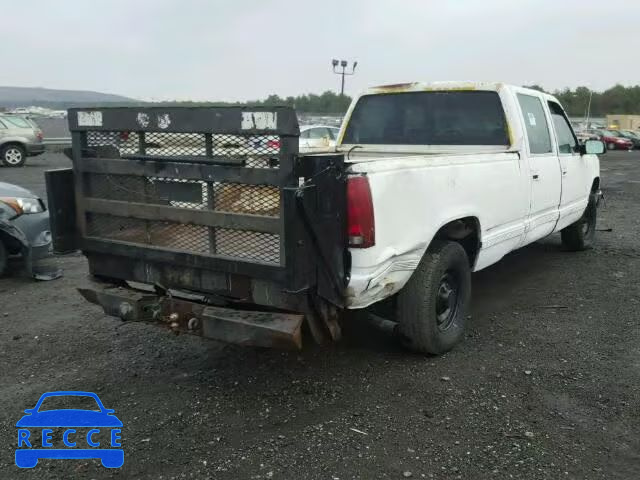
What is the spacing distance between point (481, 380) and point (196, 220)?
6.85 feet

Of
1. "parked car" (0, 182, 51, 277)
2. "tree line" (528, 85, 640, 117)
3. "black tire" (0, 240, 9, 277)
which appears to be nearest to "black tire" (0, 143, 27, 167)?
"parked car" (0, 182, 51, 277)

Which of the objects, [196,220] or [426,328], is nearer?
[196,220]

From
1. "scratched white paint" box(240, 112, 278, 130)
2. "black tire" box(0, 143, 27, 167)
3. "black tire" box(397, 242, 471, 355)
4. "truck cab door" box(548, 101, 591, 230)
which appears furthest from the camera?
"black tire" box(0, 143, 27, 167)

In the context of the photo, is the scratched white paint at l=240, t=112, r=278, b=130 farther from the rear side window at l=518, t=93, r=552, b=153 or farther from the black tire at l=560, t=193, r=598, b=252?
the black tire at l=560, t=193, r=598, b=252

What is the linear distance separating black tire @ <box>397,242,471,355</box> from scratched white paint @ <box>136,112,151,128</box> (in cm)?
190

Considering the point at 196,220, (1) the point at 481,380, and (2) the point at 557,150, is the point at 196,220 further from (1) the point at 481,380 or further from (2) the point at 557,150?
(2) the point at 557,150

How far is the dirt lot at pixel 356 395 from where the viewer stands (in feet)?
9.50

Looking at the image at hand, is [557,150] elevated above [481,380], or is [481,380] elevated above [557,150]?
[557,150]

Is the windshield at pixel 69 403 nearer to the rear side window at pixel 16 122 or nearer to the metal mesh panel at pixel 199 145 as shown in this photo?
the metal mesh panel at pixel 199 145

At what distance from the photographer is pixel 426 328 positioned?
152 inches

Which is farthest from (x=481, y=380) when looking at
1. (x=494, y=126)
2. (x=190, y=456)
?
(x=494, y=126)

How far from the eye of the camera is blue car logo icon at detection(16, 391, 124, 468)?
117 inches

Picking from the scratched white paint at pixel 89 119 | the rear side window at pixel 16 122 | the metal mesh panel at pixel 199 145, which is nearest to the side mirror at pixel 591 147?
the metal mesh panel at pixel 199 145

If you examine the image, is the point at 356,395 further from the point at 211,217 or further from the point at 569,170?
the point at 569,170
